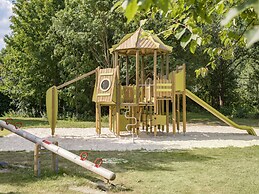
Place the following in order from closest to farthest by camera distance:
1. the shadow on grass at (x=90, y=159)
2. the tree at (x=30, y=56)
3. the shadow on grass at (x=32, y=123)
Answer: the shadow on grass at (x=90, y=159)
the shadow on grass at (x=32, y=123)
the tree at (x=30, y=56)

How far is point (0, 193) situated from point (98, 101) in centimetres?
886

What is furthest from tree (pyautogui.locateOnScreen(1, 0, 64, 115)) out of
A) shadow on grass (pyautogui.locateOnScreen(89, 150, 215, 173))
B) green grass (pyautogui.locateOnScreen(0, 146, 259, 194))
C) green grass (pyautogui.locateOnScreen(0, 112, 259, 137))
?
shadow on grass (pyautogui.locateOnScreen(89, 150, 215, 173))

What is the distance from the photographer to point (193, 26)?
8.06ft

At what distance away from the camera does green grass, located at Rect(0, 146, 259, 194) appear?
574 centimetres

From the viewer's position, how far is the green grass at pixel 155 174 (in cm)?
574

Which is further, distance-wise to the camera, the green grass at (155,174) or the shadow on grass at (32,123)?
the shadow on grass at (32,123)

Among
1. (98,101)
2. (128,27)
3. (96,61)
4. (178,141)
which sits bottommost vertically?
(178,141)

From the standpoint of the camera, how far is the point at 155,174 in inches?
268

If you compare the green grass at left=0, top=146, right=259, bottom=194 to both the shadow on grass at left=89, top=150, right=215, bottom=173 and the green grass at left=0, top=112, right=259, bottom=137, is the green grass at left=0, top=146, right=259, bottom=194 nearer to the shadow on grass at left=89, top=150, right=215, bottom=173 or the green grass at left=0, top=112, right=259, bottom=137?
the shadow on grass at left=89, top=150, right=215, bottom=173

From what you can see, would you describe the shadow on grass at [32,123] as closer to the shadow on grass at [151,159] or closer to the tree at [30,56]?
the tree at [30,56]

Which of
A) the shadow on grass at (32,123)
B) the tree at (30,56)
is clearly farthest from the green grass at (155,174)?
the tree at (30,56)

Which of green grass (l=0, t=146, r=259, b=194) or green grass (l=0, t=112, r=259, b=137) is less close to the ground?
green grass (l=0, t=146, r=259, b=194)

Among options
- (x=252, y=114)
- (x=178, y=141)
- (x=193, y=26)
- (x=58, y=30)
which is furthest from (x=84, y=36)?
(x=193, y=26)

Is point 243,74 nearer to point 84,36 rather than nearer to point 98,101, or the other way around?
point 84,36
